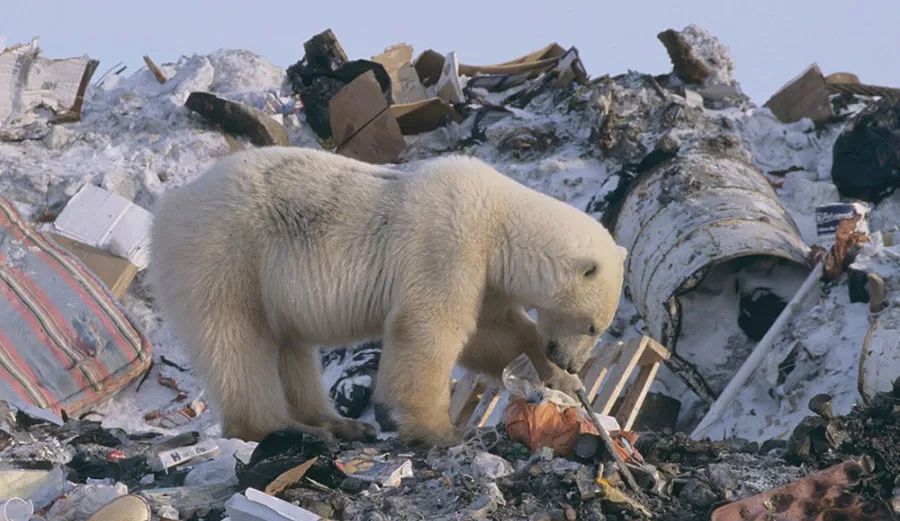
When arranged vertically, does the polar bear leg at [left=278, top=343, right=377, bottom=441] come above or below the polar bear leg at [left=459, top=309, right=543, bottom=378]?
below

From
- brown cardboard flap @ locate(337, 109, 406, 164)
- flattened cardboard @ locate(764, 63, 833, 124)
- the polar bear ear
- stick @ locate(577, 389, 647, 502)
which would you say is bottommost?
brown cardboard flap @ locate(337, 109, 406, 164)

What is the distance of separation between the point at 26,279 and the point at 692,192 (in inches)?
198

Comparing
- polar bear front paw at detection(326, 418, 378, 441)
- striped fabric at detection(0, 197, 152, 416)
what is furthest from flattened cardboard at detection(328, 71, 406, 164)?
polar bear front paw at detection(326, 418, 378, 441)

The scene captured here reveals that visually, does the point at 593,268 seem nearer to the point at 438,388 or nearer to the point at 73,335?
the point at 438,388

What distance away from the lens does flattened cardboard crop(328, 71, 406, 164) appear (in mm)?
13656

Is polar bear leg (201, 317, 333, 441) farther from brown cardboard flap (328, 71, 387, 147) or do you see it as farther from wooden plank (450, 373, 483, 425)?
brown cardboard flap (328, 71, 387, 147)

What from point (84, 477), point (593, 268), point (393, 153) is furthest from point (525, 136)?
point (84, 477)

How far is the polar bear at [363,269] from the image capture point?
A: 6.48 m

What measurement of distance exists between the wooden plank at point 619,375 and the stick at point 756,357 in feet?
2.82

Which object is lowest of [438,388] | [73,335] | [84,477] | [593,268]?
[73,335]

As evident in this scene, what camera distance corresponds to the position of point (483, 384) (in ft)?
27.3

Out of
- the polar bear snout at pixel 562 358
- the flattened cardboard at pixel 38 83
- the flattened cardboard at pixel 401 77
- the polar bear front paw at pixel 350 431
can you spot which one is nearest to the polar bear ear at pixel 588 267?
the polar bear snout at pixel 562 358

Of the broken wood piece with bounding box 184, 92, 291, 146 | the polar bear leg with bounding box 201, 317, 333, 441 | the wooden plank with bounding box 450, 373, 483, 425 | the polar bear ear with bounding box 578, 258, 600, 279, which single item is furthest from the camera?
the broken wood piece with bounding box 184, 92, 291, 146

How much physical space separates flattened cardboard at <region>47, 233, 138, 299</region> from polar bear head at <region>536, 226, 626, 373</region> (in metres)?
5.31
